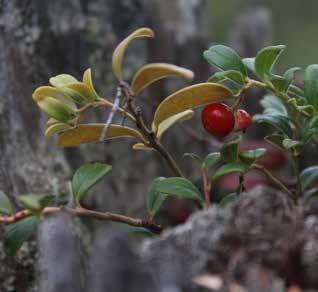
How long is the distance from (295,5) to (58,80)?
6.00 m

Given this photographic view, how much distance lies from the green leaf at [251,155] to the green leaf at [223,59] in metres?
0.14

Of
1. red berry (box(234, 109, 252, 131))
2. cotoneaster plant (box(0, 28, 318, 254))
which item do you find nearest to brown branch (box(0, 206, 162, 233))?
cotoneaster plant (box(0, 28, 318, 254))

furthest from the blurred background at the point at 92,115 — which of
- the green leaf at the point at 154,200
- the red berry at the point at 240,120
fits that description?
the red berry at the point at 240,120

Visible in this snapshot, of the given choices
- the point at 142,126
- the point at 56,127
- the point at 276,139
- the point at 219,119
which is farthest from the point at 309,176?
the point at 56,127

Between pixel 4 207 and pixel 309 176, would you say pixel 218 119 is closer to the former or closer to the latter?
pixel 309 176

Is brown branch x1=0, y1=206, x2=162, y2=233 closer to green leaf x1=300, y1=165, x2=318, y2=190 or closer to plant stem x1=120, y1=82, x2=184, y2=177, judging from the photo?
plant stem x1=120, y1=82, x2=184, y2=177

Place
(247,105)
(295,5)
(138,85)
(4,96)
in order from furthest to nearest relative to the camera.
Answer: (295,5)
(247,105)
(4,96)
(138,85)

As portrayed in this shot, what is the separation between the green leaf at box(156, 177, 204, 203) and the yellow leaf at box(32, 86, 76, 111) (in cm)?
20

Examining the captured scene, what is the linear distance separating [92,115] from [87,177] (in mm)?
928

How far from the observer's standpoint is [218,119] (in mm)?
1128

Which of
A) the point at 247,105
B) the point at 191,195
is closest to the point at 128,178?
the point at 247,105

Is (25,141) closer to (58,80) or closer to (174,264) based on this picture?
(58,80)

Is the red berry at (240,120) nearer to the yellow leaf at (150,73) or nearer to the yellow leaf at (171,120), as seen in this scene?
the yellow leaf at (171,120)

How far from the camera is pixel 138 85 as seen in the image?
1053 mm
